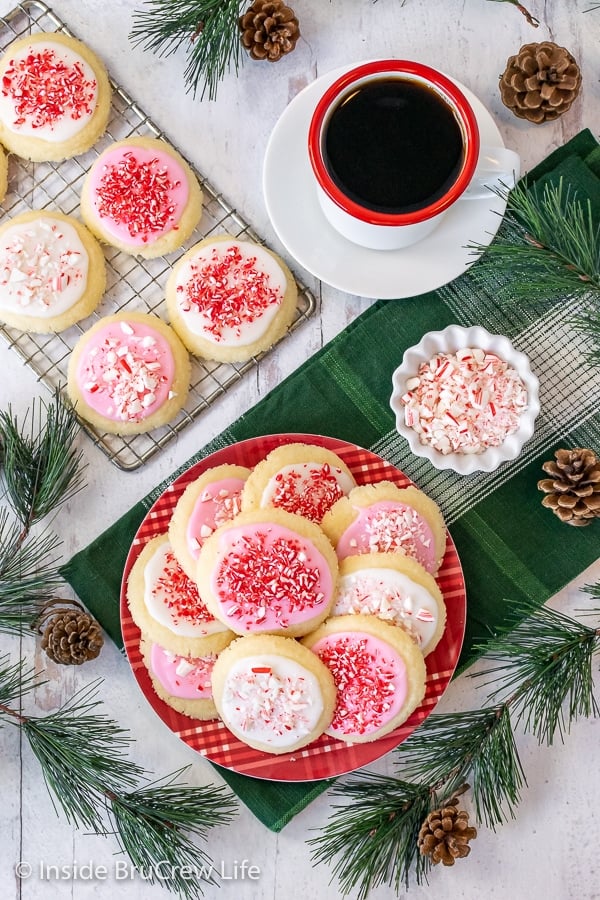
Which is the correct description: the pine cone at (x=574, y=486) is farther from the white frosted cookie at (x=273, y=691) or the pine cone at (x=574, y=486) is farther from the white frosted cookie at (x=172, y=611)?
the white frosted cookie at (x=172, y=611)

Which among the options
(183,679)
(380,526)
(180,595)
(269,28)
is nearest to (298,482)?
(380,526)

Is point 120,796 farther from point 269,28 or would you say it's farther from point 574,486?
point 269,28

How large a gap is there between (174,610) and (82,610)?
8.5 inches

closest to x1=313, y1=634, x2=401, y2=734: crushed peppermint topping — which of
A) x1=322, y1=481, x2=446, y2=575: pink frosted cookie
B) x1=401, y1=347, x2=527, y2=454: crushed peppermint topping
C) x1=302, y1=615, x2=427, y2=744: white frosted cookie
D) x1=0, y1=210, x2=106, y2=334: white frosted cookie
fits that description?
x1=302, y1=615, x2=427, y2=744: white frosted cookie

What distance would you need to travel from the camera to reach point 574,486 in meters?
1.36

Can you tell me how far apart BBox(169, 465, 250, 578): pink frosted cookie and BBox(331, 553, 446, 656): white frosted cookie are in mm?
203

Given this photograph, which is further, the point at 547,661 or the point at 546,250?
the point at 547,661

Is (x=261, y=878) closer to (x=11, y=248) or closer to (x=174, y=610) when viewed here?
(x=174, y=610)

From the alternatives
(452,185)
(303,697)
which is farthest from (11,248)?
(303,697)

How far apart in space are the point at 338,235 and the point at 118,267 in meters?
0.40

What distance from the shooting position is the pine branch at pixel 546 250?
1.20 meters

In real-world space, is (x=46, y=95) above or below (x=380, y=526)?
above

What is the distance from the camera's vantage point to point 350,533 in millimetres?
1308

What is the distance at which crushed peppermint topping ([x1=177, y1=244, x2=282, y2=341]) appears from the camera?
142 centimetres
